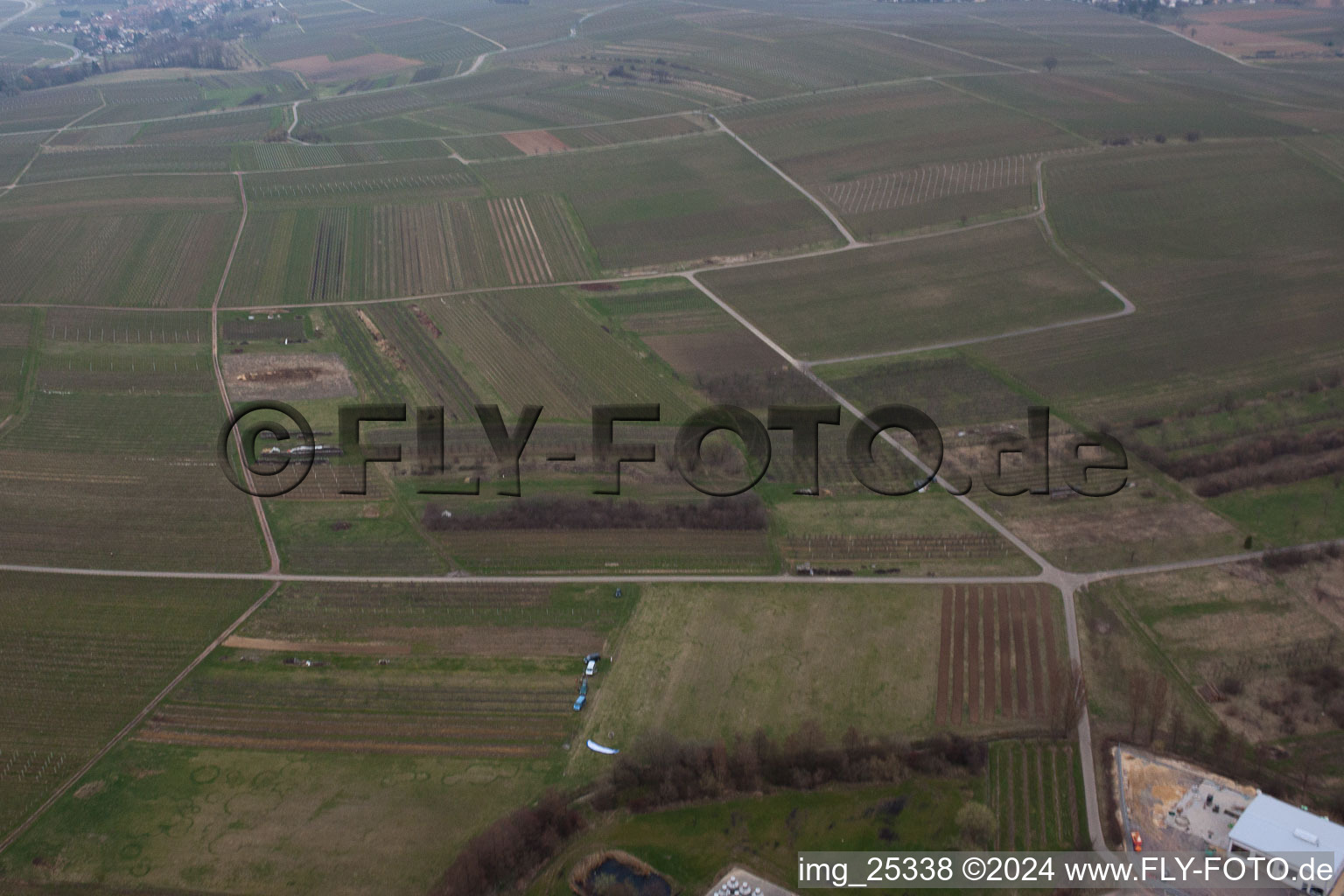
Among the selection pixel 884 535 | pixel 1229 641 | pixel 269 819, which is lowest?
pixel 269 819

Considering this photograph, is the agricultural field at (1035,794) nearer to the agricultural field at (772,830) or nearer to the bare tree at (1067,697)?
the bare tree at (1067,697)

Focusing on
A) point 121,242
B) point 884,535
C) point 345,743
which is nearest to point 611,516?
point 884,535

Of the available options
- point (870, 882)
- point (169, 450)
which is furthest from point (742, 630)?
point (169, 450)

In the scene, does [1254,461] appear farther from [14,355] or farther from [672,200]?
A: [14,355]

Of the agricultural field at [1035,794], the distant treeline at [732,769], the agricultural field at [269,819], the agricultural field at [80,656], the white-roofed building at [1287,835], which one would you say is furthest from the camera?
the agricultural field at [80,656]

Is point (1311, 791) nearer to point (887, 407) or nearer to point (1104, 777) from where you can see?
point (1104, 777)

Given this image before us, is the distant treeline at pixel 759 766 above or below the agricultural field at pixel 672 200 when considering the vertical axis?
below

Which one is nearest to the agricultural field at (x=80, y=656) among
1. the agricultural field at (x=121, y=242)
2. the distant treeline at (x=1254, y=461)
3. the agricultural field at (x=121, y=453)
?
the agricultural field at (x=121, y=453)

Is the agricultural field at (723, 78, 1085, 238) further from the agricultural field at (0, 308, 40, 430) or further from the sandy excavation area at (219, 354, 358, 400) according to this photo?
the agricultural field at (0, 308, 40, 430)
